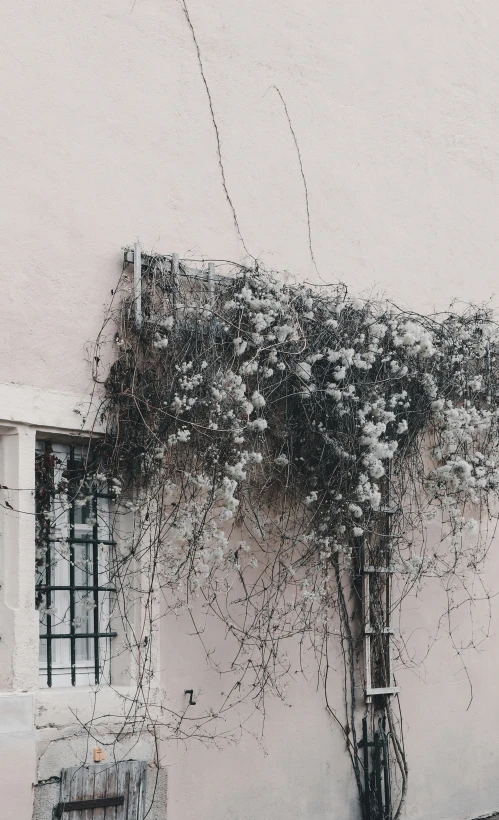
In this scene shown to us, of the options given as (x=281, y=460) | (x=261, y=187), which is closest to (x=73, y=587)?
(x=281, y=460)

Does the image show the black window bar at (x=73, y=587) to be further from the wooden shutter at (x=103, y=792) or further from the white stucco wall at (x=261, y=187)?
the wooden shutter at (x=103, y=792)

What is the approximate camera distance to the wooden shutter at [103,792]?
628 centimetres

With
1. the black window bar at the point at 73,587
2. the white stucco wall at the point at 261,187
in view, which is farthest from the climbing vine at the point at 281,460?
the white stucco wall at the point at 261,187

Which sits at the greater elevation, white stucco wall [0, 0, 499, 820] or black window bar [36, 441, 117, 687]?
white stucco wall [0, 0, 499, 820]

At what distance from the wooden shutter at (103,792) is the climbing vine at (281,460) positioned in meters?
0.42

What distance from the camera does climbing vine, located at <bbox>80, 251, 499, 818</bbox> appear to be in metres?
6.85

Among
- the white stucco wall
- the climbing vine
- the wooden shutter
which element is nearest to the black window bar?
the climbing vine

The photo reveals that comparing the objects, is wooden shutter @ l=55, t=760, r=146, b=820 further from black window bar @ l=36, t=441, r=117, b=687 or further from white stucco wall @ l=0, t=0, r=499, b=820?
black window bar @ l=36, t=441, r=117, b=687

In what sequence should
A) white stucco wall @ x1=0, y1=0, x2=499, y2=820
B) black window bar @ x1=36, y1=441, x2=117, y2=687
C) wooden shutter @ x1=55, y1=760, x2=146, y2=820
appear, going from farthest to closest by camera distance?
white stucco wall @ x1=0, y1=0, x2=499, y2=820
black window bar @ x1=36, y1=441, x2=117, y2=687
wooden shutter @ x1=55, y1=760, x2=146, y2=820

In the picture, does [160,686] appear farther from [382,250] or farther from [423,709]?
[382,250]

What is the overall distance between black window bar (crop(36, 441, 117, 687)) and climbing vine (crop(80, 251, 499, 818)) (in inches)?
6.4

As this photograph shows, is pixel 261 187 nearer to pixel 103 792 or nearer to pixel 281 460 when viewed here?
pixel 281 460

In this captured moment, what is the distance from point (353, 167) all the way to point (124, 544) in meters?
3.83

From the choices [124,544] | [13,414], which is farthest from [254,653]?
[13,414]
